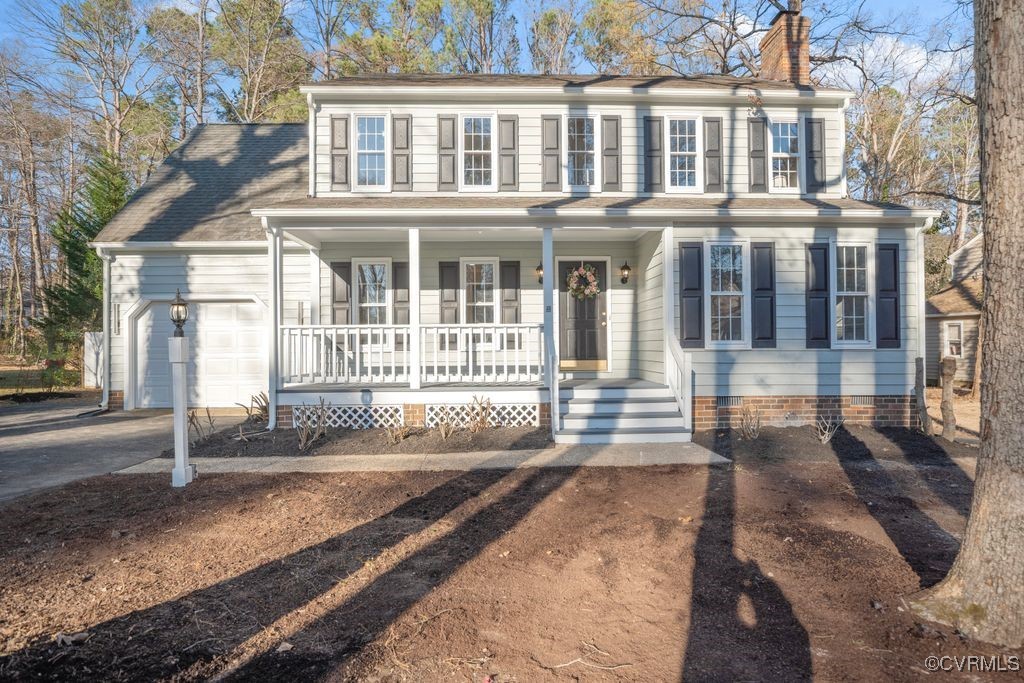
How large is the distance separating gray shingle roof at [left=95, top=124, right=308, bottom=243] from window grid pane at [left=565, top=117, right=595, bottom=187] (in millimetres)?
5773

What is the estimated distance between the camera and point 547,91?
1023cm

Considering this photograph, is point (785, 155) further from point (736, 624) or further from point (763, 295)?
point (736, 624)

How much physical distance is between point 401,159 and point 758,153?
21.2 ft

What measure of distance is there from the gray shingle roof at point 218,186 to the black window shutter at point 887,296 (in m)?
11.0

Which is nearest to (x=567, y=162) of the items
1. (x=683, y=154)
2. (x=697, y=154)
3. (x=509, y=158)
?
(x=509, y=158)

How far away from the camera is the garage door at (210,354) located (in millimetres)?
11570

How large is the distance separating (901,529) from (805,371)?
4995 millimetres

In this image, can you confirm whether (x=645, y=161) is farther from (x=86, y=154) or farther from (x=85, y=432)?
(x=86, y=154)

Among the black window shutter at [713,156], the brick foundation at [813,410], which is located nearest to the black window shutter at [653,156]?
the black window shutter at [713,156]

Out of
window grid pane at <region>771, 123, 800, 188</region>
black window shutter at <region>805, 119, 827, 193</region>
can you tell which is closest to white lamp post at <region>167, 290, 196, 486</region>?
window grid pane at <region>771, 123, 800, 188</region>

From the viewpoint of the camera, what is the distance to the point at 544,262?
29.2ft

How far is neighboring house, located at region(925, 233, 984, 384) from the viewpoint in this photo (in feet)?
56.9

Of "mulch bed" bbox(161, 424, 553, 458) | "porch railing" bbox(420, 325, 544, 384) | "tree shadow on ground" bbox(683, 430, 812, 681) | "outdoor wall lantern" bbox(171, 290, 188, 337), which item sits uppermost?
"outdoor wall lantern" bbox(171, 290, 188, 337)

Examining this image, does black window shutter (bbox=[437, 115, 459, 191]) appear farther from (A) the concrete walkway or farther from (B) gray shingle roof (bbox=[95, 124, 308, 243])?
(A) the concrete walkway
